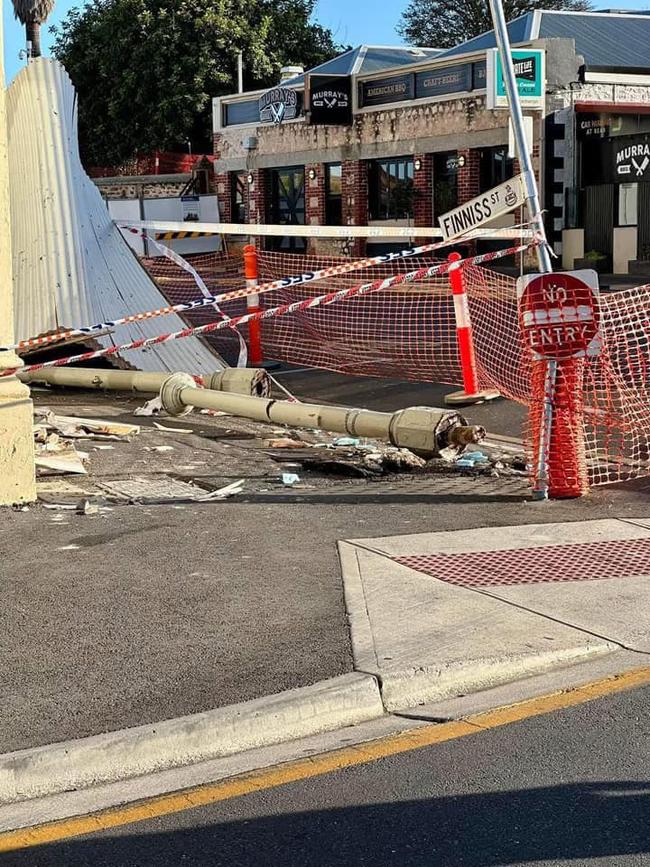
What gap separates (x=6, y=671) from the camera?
541cm

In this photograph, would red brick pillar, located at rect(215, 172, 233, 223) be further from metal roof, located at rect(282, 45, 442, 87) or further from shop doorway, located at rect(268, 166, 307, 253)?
metal roof, located at rect(282, 45, 442, 87)

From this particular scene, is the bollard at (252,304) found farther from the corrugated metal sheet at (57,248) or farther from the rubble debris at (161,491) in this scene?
the rubble debris at (161,491)

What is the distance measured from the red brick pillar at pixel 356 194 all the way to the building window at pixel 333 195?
70 cm

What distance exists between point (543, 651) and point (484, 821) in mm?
1553

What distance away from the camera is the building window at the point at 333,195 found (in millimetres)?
39312

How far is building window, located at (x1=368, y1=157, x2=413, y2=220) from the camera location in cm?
3688

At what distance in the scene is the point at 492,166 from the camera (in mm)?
33969

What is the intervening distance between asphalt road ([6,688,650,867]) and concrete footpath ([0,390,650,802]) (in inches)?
19.0

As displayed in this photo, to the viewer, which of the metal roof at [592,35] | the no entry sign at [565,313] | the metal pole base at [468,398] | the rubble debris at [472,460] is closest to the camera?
the no entry sign at [565,313]

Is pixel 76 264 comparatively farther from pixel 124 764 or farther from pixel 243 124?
pixel 243 124

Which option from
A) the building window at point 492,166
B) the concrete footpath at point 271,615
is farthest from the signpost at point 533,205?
the building window at point 492,166

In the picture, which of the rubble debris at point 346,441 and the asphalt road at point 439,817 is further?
the rubble debris at point 346,441

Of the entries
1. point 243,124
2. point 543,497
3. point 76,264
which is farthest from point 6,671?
point 243,124

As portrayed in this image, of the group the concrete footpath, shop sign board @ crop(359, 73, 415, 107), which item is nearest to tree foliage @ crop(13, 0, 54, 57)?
shop sign board @ crop(359, 73, 415, 107)
